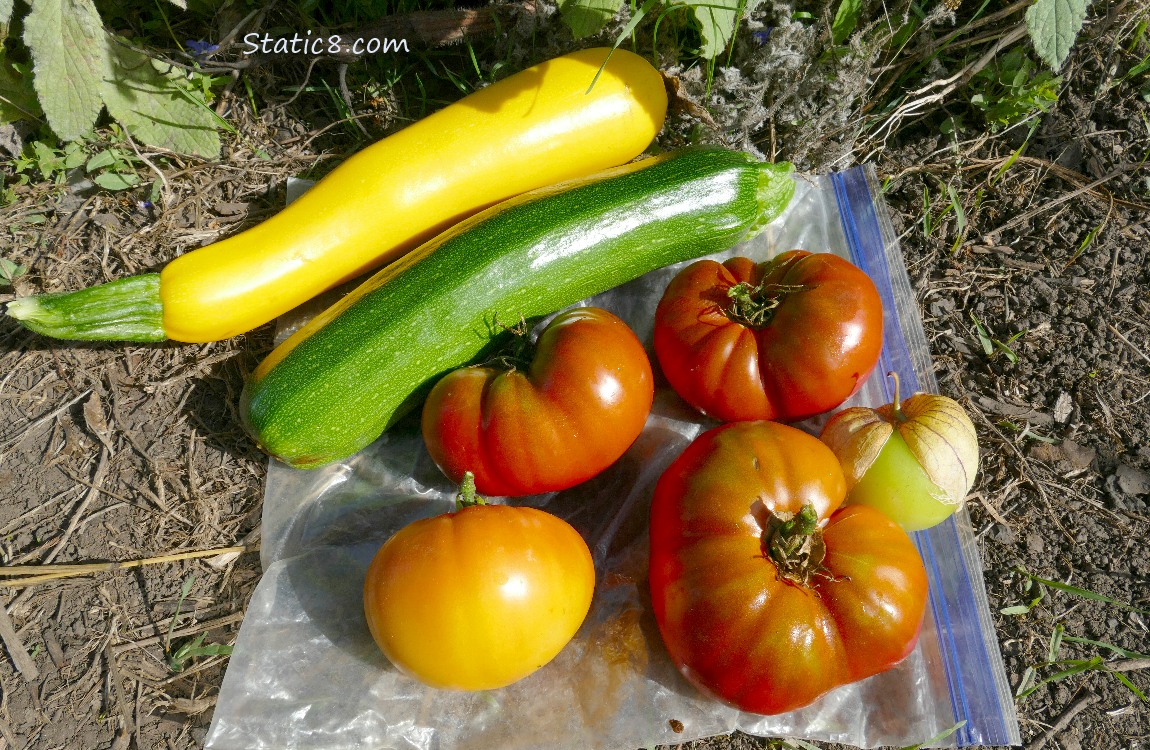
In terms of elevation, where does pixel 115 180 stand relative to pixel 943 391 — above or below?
above

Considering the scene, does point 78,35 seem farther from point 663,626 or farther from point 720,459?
point 663,626

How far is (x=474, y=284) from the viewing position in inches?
88.5

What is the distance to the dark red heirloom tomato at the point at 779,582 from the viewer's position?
182cm

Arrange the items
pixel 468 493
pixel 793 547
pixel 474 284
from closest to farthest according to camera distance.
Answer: pixel 793 547 → pixel 468 493 → pixel 474 284

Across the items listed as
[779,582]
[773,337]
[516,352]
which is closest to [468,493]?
[516,352]

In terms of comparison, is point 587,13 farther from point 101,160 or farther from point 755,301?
point 101,160

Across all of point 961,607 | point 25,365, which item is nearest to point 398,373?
point 25,365

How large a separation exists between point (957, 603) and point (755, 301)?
1032 millimetres

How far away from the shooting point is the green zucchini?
2.23 m

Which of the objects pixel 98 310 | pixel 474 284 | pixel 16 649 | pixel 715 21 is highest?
pixel 715 21

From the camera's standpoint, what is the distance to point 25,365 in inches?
103

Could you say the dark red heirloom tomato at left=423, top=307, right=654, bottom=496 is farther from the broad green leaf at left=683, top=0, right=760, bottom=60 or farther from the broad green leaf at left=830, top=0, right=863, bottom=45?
the broad green leaf at left=830, top=0, right=863, bottom=45

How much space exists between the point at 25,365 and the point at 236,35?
1303 mm

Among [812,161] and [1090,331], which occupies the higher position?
[812,161]
